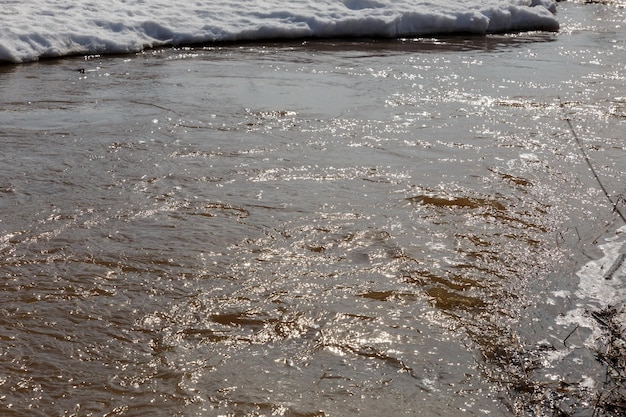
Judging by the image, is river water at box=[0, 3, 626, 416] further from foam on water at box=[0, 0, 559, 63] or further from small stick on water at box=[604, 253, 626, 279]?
foam on water at box=[0, 0, 559, 63]

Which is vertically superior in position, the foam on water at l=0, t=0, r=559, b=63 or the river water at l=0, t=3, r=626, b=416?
the foam on water at l=0, t=0, r=559, b=63

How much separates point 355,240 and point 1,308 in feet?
5.28

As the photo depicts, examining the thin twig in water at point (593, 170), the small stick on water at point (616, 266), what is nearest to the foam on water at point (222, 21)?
the thin twig in water at point (593, 170)

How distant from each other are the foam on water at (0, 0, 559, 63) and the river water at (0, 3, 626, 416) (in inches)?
44.5

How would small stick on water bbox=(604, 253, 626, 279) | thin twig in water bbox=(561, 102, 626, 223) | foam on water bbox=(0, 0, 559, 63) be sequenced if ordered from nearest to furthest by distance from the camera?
small stick on water bbox=(604, 253, 626, 279), thin twig in water bbox=(561, 102, 626, 223), foam on water bbox=(0, 0, 559, 63)

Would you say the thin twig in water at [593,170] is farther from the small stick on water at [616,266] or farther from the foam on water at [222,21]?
the foam on water at [222,21]

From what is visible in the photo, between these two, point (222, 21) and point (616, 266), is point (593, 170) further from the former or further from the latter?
point (222, 21)

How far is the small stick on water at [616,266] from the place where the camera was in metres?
3.42

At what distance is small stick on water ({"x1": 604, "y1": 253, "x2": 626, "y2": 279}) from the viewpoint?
11.2 ft

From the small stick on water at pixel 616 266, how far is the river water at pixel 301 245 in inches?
1.0

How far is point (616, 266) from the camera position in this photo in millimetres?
3504

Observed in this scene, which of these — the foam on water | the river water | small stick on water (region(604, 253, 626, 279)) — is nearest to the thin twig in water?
the river water

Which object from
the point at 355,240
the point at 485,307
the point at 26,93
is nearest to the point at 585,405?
the point at 485,307

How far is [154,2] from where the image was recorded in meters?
9.80
